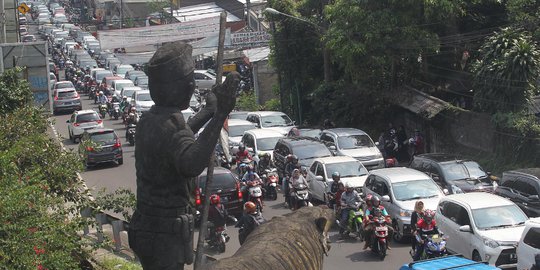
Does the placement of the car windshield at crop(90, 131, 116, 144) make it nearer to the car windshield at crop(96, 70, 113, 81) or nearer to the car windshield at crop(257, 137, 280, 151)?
the car windshield at crop(257, 137, 280, 151)

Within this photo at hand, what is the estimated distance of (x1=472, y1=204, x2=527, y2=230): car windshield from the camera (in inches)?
650

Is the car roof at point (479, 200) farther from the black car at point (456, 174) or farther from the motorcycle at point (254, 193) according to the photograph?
the motorcycle at point (254, 193)

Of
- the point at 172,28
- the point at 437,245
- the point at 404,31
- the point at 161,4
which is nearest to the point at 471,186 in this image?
the point at 437,245

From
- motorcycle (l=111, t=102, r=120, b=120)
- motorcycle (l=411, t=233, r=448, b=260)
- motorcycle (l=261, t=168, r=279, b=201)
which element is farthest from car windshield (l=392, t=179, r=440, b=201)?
motorcycle (l=111, t=102, r=120, b=120)

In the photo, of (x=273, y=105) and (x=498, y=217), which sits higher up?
(x=273, y=105)

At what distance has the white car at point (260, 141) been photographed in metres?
28.7

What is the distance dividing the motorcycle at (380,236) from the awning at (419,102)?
41.8ft

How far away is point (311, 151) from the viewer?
26375 millimetres

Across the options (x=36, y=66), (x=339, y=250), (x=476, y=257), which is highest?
(x=36, y=66)

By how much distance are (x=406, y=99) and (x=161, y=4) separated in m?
53.4

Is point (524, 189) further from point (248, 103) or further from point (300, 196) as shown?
point (248, 103)

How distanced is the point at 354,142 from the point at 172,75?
21171 mm

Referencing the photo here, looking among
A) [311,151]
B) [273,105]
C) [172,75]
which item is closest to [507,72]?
[311,151]

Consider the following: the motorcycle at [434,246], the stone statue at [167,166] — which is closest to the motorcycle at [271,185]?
the motorcycle at [434,246]
